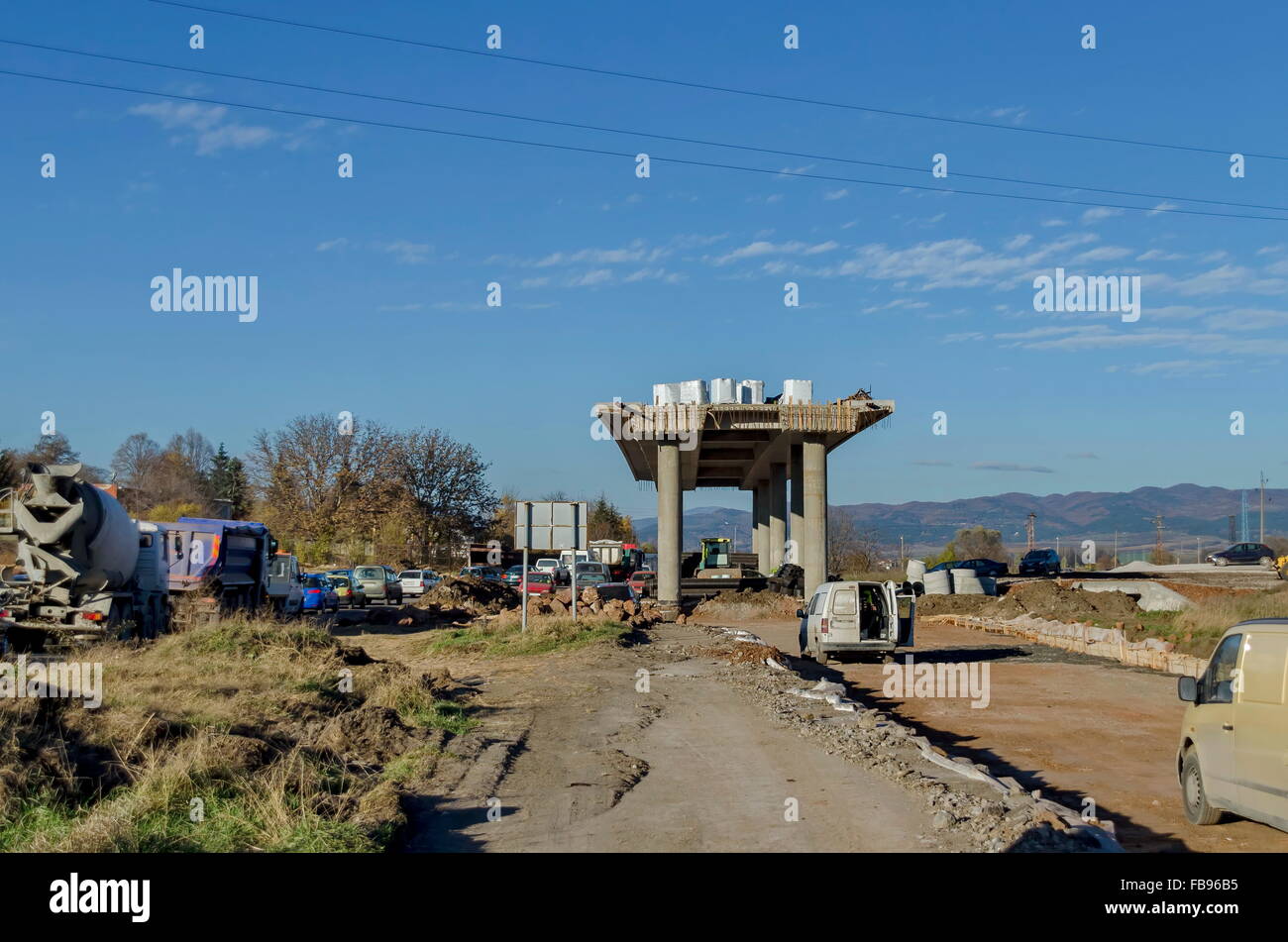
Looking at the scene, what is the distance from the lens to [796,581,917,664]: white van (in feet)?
77.1

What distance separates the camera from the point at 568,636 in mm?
25891

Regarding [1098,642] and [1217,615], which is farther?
[1098,642]

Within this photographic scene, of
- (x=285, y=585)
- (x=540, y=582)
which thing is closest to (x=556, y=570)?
(x=540, y=582)

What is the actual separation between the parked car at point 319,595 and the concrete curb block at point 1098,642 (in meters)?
23.2

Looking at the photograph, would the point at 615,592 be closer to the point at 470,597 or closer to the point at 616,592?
the point at 616,592

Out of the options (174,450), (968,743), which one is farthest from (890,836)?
(174,450)

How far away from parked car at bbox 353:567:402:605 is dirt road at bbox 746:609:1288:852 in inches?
1046

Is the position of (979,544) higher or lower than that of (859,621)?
lower

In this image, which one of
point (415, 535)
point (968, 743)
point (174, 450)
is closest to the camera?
point (968, 743)

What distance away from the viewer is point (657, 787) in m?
10.3

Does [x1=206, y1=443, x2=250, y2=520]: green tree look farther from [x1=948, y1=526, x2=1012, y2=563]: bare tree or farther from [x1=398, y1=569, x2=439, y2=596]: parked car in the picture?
[x1=948, y1=526, x2=1012, y2=563]: bare tree

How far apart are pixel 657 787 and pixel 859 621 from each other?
551 inches

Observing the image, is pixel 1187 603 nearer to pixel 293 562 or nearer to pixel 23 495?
pixel 293 562
